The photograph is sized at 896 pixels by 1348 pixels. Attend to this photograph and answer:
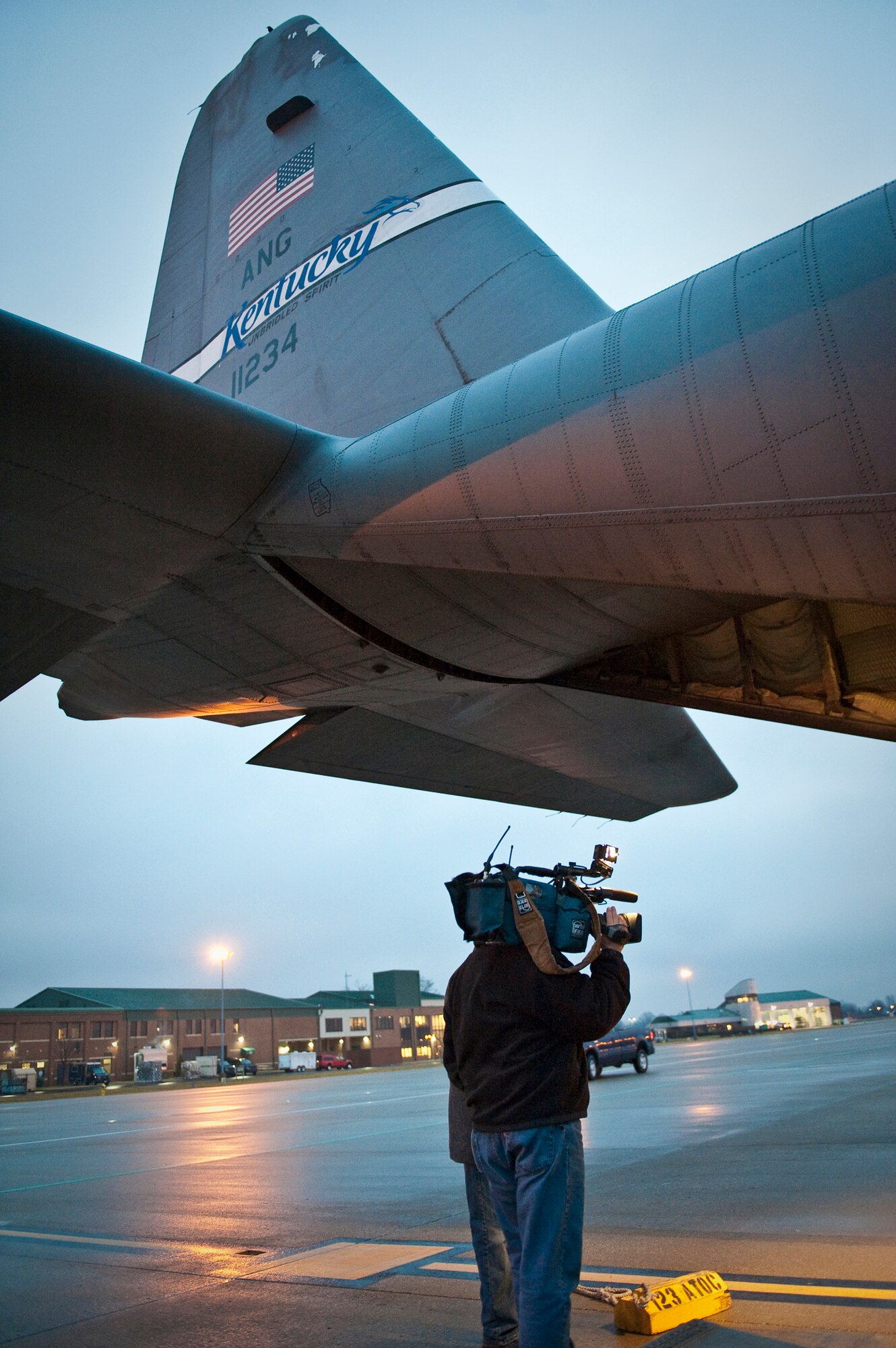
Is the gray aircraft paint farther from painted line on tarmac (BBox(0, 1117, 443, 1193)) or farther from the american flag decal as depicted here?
painted line on tarmac (BBox(0, 1117, 443, 1193))

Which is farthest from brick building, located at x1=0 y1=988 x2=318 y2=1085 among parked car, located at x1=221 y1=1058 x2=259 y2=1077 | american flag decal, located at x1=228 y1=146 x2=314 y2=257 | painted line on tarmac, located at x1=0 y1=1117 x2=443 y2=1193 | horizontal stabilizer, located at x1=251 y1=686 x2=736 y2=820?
american flag decal, located at x1=228 y1=146 x2=314 y2=257

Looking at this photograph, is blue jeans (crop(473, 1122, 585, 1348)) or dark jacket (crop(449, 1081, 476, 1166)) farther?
dark jacket (crop(449, 1081, 476, 1166))

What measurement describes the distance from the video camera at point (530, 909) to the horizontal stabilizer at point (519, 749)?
567cm

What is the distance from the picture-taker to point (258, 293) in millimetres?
10914

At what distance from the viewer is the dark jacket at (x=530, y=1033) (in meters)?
3.21

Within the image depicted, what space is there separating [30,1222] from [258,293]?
30.4 ft

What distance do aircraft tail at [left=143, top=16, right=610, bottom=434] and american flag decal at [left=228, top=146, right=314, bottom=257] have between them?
2 centimetres

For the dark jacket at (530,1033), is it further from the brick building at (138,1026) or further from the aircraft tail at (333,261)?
the brick building at (138,1026)

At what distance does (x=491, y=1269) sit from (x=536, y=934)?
61.5 inches

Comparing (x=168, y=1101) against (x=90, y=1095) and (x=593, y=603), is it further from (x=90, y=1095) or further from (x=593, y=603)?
(x=593, y=603)

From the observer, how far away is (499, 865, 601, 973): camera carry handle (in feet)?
10.8

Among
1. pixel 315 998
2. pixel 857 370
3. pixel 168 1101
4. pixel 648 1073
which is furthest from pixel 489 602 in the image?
pixel 315 998

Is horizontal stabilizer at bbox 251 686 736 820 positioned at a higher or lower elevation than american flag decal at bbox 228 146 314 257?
lower

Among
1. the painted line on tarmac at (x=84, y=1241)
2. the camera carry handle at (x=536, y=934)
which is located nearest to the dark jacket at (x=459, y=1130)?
the camera carry handle at (x=536, y=934)
